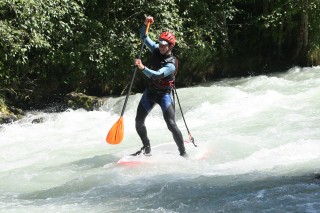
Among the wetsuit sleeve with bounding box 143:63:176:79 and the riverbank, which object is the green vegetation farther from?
the wetsuit sleeve with bounding box 143:63:176:79

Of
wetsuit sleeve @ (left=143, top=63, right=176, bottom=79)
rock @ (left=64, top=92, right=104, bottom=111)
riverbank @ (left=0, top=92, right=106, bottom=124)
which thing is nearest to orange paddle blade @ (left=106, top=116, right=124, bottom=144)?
wetsuit sleeve @ (left=143, top=63, right=176, bottom=79)

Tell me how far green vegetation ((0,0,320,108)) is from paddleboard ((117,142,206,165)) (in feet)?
15.5

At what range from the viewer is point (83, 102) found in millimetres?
11570

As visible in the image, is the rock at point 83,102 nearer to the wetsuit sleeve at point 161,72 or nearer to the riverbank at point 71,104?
the riverbank at point 71,104

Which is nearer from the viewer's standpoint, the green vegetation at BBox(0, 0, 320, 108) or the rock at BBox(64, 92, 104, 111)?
the green vegetation at BBox(0, 0, 320, 108)

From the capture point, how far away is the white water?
4930 millimetres

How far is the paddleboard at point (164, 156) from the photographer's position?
6480mm

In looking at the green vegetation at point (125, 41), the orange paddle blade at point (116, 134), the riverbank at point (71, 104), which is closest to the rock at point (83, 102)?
the riverbank at point (71, 104)

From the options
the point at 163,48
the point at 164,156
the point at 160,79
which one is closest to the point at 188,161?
the point at 164,156

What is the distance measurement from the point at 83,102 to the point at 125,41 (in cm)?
185

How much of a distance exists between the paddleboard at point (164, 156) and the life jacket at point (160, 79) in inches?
35.9

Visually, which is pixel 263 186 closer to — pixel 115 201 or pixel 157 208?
pixel 157 208

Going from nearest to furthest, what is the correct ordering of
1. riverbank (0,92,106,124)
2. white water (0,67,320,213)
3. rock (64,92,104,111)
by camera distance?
white water (0,67,320,213) < riverbank (0,92,106,124) < rock (64,92,104,111)

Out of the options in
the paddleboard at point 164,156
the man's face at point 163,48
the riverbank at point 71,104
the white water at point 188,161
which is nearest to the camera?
the white water at point 188,161
